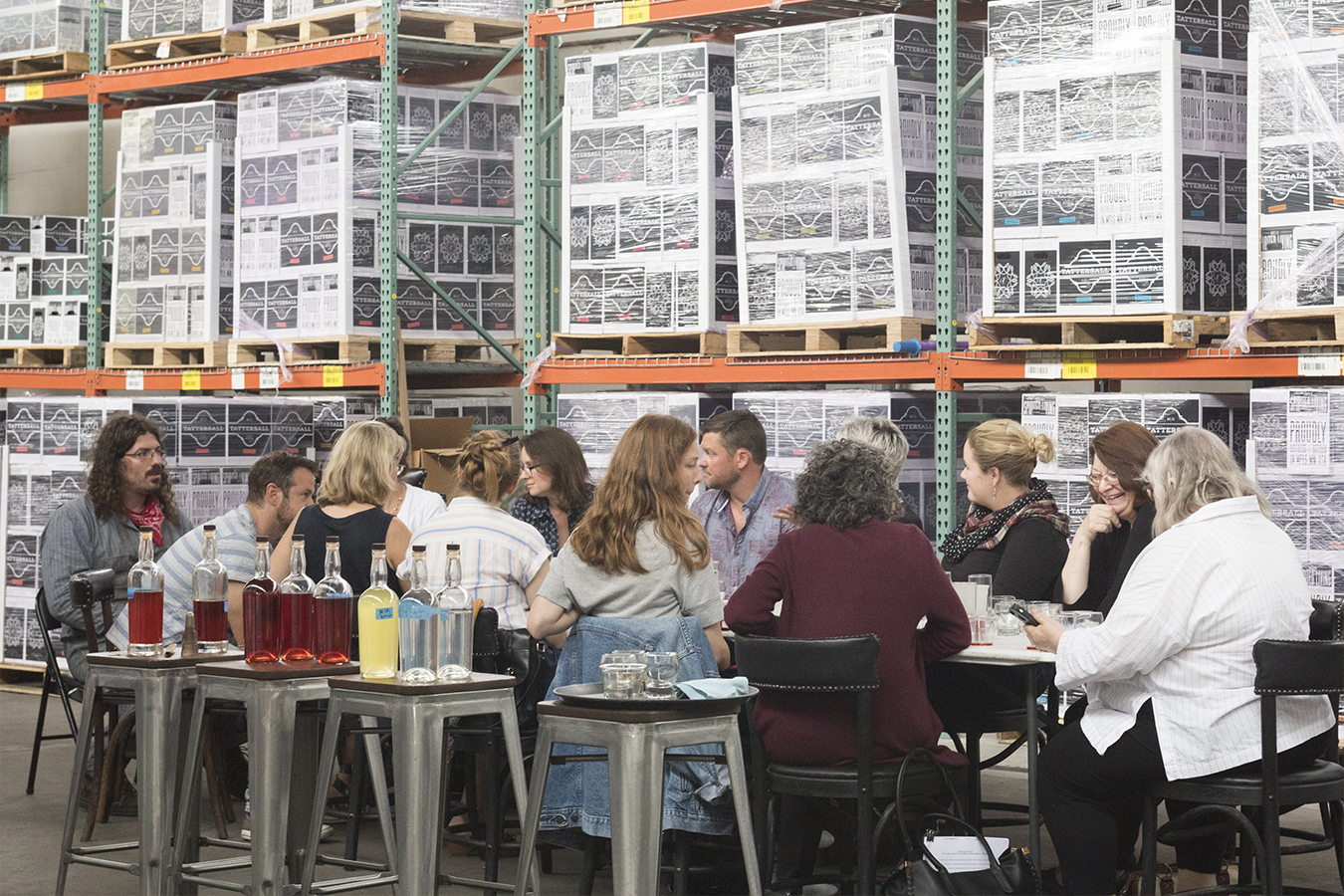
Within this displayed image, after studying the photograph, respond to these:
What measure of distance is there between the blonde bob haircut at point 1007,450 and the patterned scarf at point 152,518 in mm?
3838

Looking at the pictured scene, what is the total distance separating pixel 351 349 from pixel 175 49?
273 centimetres

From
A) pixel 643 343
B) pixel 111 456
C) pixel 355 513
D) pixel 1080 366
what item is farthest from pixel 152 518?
pixel 1080 366

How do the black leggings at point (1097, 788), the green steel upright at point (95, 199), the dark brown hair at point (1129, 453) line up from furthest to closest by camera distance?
the green steel upright at point (95, 199) < the dark brown hair at point (1129, 453) < the black leggings at point (1097, 788)

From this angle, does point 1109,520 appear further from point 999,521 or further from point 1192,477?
point 1192,477

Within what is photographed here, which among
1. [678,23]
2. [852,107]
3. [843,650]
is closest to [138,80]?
[678,23]

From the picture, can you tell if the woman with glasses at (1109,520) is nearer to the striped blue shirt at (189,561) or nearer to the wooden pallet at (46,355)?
the striped blue shirt at (189,561)

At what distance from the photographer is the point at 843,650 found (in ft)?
15.7

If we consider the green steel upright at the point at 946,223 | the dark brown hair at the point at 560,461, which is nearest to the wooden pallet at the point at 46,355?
the dark brown hair at the point at 560,461

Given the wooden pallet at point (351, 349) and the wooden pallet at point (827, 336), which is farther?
the wooden pallet at point (351, 349)

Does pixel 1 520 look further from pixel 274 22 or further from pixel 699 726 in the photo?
pixel 699 726

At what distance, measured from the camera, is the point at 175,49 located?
35.2 feet

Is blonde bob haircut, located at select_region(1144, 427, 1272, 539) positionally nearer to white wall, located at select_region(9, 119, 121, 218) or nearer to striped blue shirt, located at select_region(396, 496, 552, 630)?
striped blue shirt, located at select_region(396, 496, 552, 630)

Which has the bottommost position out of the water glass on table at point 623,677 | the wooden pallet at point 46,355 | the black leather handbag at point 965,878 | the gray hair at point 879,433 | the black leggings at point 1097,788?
the black leather handbag at point 965,878

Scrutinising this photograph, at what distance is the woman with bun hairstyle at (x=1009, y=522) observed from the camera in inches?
241
